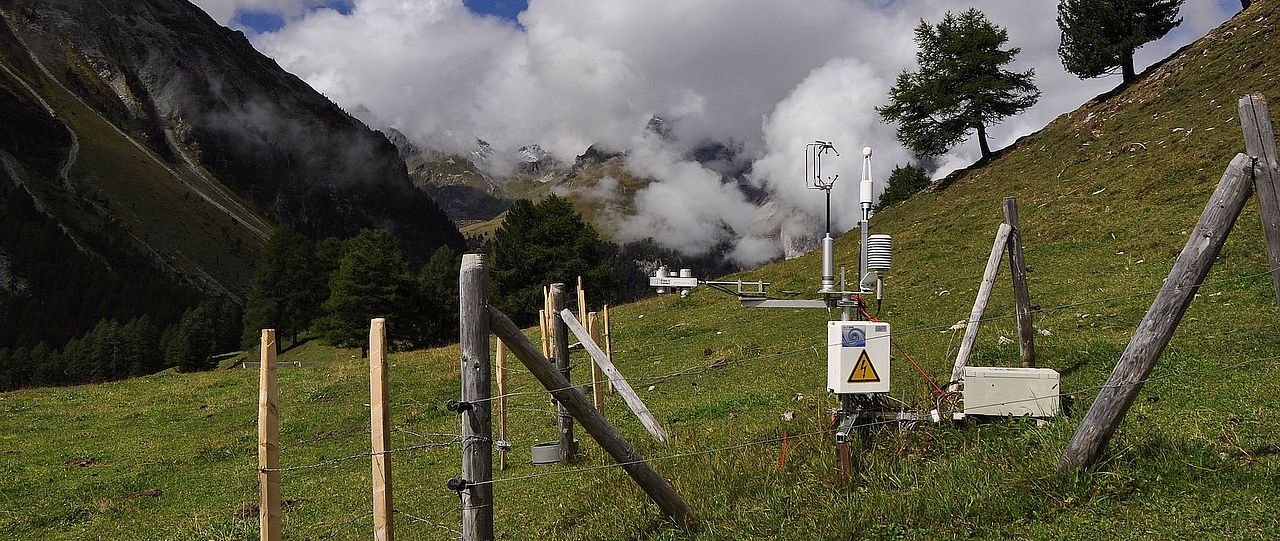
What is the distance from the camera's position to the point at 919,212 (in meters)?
41.0

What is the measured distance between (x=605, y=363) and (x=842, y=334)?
18.7 ft

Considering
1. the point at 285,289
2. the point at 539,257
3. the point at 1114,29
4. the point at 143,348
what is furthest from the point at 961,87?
the point at 143,348

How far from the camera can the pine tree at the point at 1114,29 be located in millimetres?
45500

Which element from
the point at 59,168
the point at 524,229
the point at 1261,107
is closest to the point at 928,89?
the point at 524,229

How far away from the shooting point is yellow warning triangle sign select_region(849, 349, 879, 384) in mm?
7508

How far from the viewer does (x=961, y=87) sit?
4597cm

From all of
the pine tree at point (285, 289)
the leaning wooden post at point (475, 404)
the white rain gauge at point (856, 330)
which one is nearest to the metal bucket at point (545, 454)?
the white rain gauge at point (856, 330)

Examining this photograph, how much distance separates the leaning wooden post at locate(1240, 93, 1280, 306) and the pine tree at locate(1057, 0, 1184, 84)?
152 feet

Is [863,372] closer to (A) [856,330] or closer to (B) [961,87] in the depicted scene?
(A) [856,330]

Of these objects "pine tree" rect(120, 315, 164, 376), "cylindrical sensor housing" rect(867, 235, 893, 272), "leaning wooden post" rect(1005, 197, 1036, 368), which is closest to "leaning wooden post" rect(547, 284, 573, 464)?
"cylindrical sensor housing" rect(867, 235, 893, 272)

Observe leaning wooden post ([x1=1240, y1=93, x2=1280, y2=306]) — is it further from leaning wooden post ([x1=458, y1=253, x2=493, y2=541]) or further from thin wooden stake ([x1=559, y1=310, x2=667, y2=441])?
thin wooden stake ([x1=559, y1=310, x2=667, y2=441])

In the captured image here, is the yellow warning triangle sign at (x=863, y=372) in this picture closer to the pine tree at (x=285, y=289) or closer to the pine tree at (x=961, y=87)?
the pine tree at (x=961, y=87)

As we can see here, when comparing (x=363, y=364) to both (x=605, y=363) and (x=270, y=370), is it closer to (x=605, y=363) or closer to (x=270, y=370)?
(x=605, y=363)

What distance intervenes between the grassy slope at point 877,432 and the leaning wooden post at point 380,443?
205 centimetres
